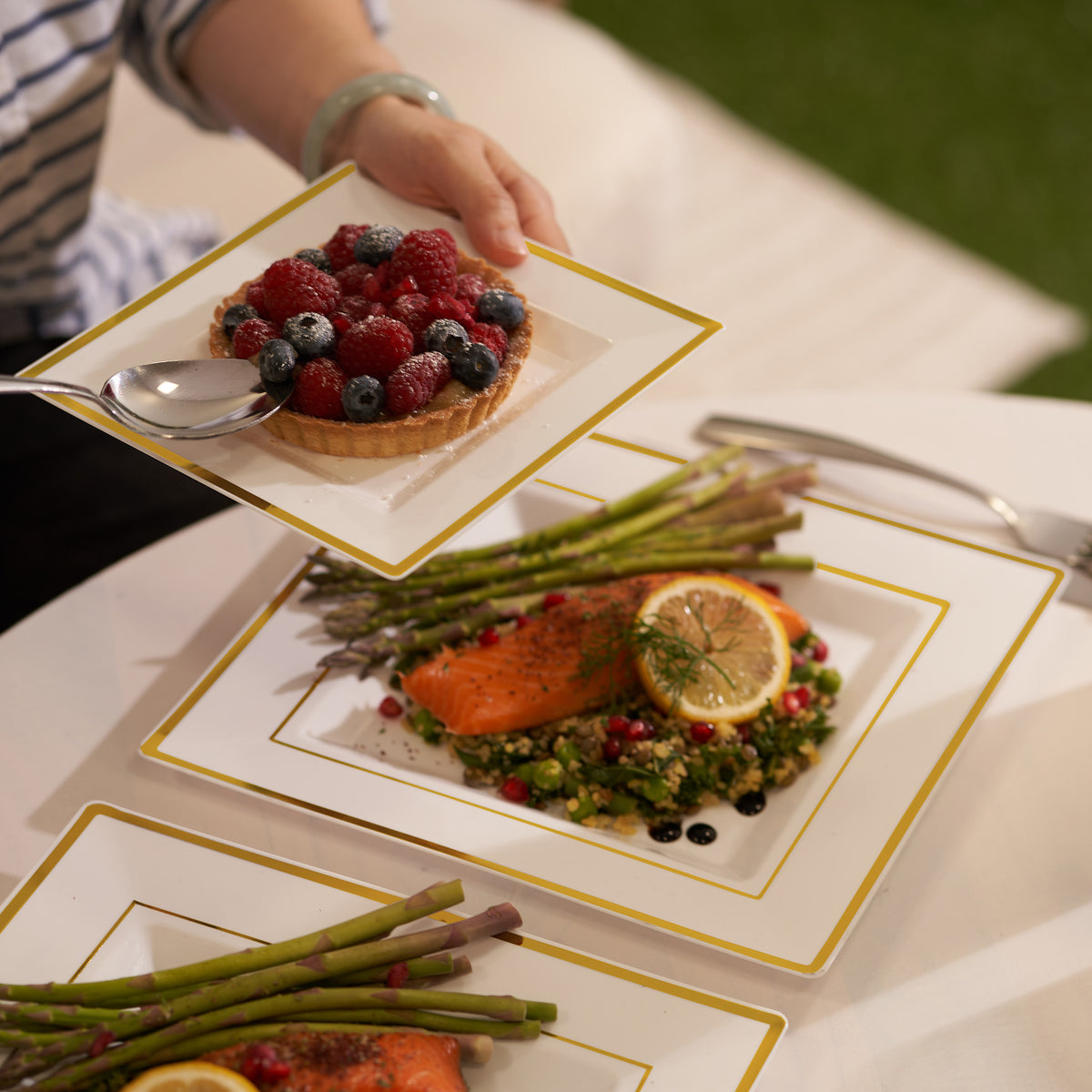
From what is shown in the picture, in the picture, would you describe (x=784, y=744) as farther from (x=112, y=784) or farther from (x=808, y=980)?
(x=112, y=784)

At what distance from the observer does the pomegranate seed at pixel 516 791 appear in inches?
59.3

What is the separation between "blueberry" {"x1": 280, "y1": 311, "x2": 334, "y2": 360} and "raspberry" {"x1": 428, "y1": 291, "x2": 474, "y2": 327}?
13cm

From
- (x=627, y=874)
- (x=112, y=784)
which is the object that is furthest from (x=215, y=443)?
(x=627, y=874)

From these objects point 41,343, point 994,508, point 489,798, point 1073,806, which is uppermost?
point 994,508

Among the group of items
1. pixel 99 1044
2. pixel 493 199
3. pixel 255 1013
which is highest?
pixel 493 199

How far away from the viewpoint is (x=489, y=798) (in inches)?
58.2

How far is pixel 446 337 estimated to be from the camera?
142 centimetres

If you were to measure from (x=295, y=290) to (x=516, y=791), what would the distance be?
694 millimetres

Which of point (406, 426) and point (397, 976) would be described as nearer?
point (397, 976)

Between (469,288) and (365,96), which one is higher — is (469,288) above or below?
below

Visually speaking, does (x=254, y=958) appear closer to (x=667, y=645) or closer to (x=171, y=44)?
(x=667, y=645)

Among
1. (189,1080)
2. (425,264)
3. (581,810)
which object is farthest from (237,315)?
(189,1080)

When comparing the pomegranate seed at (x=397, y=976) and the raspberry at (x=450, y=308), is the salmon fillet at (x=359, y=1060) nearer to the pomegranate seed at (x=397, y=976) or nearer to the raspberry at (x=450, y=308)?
the pomegranate seed at (x=397, y=976)

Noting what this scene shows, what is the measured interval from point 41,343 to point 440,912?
1.44 metres
